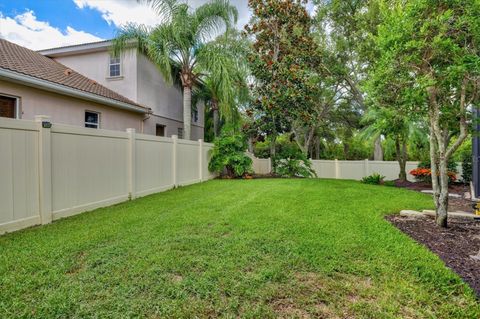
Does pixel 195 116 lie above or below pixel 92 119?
above

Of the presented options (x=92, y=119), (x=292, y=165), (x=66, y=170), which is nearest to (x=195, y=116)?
(x=292, y=165)

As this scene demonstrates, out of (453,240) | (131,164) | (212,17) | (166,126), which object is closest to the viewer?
(453,240)

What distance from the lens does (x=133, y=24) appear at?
412 inches

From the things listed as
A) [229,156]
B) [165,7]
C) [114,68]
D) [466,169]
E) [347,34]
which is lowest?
[466,169]

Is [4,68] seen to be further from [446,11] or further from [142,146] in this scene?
[446,11]

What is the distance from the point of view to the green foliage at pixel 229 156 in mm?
11023

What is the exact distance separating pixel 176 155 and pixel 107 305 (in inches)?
259

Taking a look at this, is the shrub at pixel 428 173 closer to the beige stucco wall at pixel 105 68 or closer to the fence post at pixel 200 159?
the fence post at pixel 200 159

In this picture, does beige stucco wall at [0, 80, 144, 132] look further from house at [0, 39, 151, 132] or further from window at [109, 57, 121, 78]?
window at [109, 57, 121, 78]

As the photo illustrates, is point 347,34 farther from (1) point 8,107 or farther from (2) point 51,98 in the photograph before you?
(1) point 8,107

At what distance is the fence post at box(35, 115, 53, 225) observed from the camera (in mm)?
4340

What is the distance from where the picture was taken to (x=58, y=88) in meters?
8.13

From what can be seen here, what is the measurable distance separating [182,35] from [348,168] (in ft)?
34.7

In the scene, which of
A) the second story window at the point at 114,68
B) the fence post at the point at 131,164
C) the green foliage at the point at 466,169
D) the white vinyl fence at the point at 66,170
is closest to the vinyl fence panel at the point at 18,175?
the white vinyl fence at the point at 66,170
